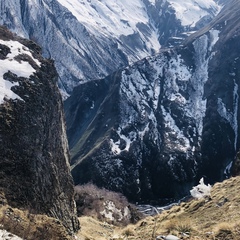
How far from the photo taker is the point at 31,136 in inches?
1650

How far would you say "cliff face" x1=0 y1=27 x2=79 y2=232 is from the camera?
3469cm

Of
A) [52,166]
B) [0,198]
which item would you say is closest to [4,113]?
[52,166]

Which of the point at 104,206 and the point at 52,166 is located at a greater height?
the point at 52,166

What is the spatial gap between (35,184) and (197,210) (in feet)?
56.7

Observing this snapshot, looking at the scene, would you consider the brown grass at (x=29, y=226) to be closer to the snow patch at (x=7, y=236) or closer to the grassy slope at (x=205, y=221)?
the snow patch at (x=7, y=236)

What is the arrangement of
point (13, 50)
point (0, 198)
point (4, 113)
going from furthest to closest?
point (13, 50) < point (4, 113) < point (0, 198)

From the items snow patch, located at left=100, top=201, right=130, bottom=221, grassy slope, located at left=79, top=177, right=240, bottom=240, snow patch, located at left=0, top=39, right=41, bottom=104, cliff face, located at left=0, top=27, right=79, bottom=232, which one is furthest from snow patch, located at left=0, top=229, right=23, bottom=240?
snow patch, located at left=100, top=201, right=130, bottom=221

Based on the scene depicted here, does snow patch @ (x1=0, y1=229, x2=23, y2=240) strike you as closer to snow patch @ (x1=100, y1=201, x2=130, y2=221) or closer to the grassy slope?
the grassy slope

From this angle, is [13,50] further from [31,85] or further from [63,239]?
[63,239]

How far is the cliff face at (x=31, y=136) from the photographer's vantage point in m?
34.7

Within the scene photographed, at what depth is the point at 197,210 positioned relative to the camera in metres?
27.5

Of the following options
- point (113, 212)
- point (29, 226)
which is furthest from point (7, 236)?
point (113, 212)

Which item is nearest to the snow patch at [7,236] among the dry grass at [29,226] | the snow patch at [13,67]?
the dry grass at [29,226]

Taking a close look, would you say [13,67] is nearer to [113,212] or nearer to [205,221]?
[205,221]
